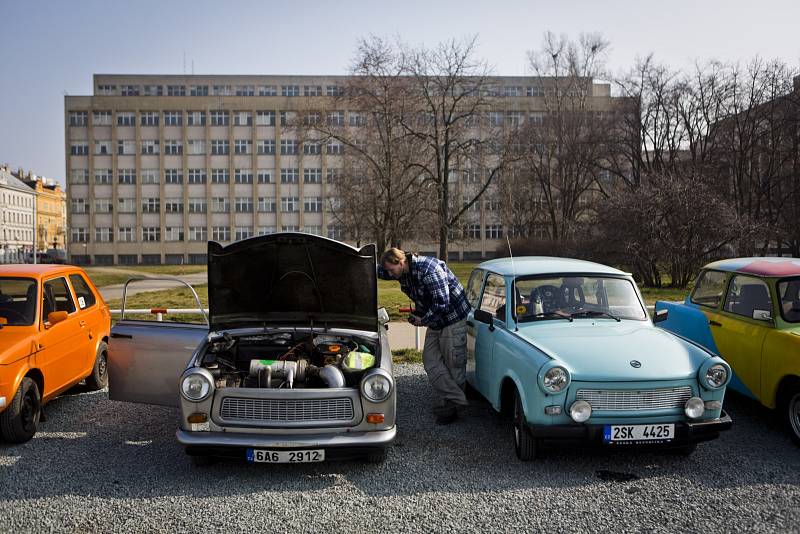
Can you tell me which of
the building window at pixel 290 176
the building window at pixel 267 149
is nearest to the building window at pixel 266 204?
the building window at pixel 290 176

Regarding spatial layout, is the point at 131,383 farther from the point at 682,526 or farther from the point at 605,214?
the point at 605,214

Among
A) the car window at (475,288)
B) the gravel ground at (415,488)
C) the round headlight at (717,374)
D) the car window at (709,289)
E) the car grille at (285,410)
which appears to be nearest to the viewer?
the gravel ground at (415,488)

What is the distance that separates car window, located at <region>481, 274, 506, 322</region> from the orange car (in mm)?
4532

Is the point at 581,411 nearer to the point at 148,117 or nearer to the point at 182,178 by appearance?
the point at 182,178

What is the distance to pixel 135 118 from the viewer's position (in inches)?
2955

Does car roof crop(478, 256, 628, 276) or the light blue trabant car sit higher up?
car roof crop(478, 256, 628, 276)

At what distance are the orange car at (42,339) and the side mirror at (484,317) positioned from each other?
4.35 m

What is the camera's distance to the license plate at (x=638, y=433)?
5277mm

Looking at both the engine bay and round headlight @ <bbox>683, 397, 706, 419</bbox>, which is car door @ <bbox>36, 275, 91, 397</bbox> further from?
round headlight @ <bbox>683, 397, 706, 419</bbox>

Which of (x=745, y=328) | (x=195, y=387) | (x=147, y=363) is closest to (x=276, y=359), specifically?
(x=195, y=387)

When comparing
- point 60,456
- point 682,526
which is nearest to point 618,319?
point 682,526

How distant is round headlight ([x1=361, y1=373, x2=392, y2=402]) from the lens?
5.33 metres

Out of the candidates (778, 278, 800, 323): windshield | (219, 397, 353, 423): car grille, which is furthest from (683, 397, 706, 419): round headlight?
(219, 397, 353, 423): car grille

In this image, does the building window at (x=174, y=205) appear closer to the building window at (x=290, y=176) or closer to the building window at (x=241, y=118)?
the building window at (x=241, y=118)
